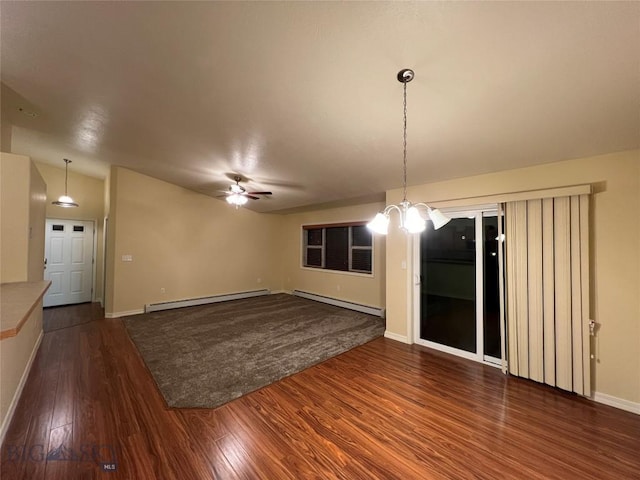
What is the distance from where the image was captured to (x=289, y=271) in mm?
7836

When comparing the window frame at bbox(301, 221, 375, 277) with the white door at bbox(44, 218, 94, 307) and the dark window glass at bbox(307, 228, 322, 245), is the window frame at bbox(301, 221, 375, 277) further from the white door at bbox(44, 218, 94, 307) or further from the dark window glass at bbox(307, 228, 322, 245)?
the white door at bbox(44, 218, 94, 307)

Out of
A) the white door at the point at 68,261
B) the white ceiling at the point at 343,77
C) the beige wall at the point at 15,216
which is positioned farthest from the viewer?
the white door at the point at 68,261

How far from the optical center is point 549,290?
107 inches

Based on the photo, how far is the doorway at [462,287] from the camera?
3287mm

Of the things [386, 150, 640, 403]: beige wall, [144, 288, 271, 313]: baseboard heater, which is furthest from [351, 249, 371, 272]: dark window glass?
[386, 150, 640, 403]: beige wall

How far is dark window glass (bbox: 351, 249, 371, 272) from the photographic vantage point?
19.8ft

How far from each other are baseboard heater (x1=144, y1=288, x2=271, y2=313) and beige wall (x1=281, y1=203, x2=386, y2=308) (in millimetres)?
1098

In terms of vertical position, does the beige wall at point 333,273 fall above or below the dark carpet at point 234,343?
above

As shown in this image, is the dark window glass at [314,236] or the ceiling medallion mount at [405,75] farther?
the dark window glass at [314,236]

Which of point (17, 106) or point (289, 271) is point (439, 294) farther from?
point (17, 106)

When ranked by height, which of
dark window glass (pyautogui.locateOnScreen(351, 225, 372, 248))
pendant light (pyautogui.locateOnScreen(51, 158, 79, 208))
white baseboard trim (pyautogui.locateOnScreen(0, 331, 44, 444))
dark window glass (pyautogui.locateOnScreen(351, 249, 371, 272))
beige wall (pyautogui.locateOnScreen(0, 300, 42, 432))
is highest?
pendant light (pyautogui.locateOnScreen(51, 158, 79, 208))

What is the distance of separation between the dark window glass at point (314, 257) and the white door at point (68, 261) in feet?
18.6

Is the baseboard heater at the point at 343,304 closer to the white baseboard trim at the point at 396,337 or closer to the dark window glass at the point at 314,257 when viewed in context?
the dark window glass at the point at 314,257

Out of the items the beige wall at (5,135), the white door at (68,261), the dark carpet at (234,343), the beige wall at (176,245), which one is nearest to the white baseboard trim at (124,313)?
the beige wall at (176,245)
